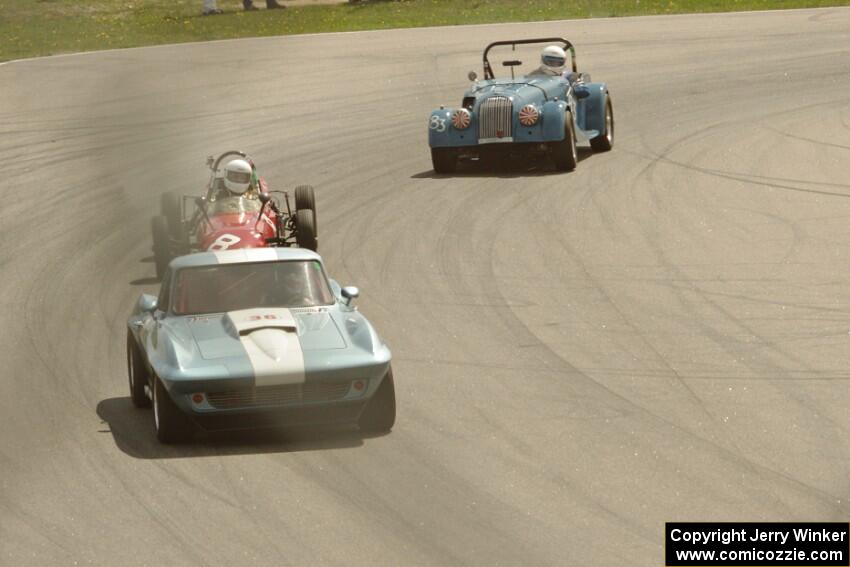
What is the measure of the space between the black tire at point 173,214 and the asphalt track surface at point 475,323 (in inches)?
23.0

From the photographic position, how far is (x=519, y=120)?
2028 centimetres

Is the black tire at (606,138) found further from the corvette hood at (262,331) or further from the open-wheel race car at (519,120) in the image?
the corvette hood at (262,331)

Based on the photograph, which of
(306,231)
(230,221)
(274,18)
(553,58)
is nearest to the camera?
(230,221)

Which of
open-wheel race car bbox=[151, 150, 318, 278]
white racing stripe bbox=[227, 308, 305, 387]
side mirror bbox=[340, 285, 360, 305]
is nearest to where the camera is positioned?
white racing stripe bbox=[227, 308, 305, 387]

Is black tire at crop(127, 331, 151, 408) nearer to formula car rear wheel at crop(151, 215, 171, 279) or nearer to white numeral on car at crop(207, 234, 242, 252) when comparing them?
white numeral on car at crop(207, 234, 242, 252)

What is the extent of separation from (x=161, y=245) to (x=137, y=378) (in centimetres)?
473

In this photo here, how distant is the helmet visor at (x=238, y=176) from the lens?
15.8 metres

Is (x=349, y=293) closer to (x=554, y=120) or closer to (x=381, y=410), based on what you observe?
(x=381, y=410)

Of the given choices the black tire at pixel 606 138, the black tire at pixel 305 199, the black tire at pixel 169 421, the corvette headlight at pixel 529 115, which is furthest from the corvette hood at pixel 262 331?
the black tire at pixel 606 138

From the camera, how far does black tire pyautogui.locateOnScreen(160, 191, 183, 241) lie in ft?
52.9

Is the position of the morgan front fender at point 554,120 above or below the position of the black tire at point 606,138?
above

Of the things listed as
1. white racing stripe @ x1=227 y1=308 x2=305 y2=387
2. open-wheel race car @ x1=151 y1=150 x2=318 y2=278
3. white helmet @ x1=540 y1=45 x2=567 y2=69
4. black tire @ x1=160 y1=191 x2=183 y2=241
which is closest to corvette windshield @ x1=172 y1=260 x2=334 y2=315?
white racing stripe @ x1=227 y1=308 x2=305 y2=387

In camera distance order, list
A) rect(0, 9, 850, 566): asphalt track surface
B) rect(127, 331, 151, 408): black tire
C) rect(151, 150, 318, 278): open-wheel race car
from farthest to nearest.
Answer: rect(151, 150, 318, 278): open-wheel race car
rect(127, 331, 151, 408): black tire
rect(0, 9, 850, 566): asphalt track surface

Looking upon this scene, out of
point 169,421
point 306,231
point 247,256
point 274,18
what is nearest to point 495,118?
point 306,231
